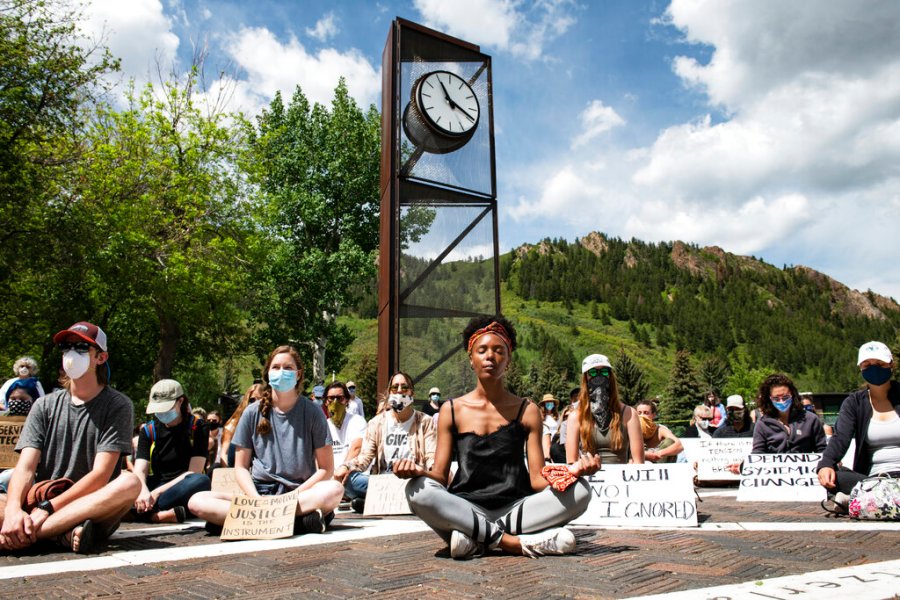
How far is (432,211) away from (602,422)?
696cm

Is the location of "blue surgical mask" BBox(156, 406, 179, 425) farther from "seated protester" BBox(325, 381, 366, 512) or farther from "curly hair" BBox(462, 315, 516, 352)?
"curly hair" BBox(462, 315, 516, 352)

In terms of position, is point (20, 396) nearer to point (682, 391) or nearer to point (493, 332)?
point (493, 332)

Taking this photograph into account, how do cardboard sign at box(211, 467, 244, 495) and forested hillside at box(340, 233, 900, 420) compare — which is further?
forested hillside at box(340, 233, 900, 420)

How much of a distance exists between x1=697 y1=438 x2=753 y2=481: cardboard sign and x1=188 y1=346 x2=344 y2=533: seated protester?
7123mm

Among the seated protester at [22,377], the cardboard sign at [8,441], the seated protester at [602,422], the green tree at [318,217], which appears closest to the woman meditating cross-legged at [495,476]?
the seated protester at [602,422]

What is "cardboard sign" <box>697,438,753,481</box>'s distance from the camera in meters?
10.7

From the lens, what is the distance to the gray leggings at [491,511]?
3.82 meters

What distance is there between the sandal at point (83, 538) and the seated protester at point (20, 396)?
319 centimetres

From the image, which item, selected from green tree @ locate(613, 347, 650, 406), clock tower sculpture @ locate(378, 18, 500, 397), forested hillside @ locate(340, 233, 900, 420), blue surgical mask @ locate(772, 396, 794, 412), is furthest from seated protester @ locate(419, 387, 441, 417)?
forested hillside @ locate(340, 233, 900, 420)

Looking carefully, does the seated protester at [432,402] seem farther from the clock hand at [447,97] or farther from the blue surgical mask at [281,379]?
the blue surgical mask at [281,379]

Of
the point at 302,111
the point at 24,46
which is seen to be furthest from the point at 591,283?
the point at 24,46

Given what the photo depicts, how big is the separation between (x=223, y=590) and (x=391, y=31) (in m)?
11.0

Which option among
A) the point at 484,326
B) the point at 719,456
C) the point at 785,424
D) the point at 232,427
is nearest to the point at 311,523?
the point at 484,326

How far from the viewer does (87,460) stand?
4762 mm
